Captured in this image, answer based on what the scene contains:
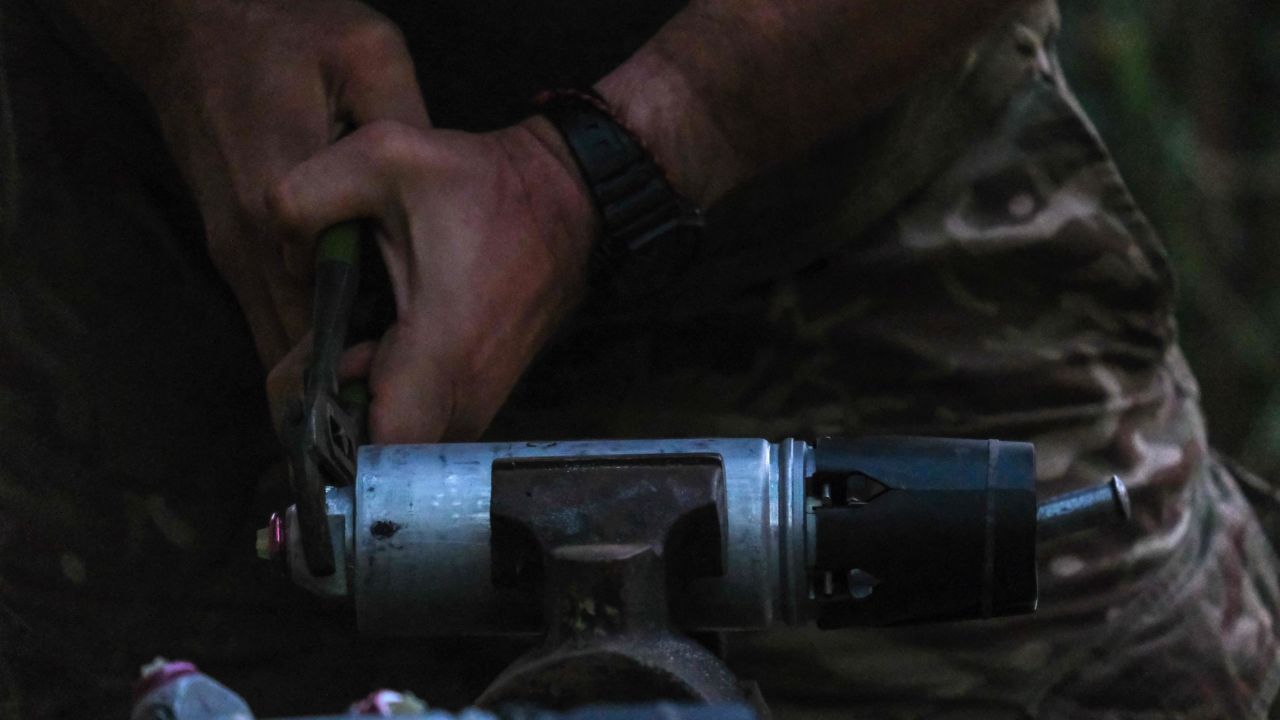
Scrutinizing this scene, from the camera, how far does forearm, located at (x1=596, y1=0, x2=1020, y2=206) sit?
104 cm

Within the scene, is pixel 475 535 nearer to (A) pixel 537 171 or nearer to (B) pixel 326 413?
(B) pixel 326 413

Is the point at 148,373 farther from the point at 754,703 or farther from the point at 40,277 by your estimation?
the point at 754,703

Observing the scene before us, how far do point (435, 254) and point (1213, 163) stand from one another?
1.99 metres

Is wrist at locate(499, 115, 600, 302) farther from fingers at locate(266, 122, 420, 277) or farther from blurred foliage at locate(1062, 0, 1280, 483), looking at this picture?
blurred foliage at locate(1062, 0, 1280, 483)

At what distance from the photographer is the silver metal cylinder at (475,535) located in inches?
30.4

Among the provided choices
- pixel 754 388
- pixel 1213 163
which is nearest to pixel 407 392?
pixel 754 388

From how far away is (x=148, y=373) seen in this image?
1.24 meters

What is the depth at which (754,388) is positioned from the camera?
4.16 feet

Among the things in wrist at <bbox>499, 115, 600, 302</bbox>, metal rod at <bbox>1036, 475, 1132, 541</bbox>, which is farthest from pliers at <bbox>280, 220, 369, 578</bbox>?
metal rod at <bbox>1036, 475, 1132, 541</bbox>

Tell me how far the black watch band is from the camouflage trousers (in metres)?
0.17

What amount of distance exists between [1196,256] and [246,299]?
1.90 meters

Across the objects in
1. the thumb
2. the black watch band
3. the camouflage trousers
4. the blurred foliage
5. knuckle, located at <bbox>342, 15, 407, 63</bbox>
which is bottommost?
the blurred foliage

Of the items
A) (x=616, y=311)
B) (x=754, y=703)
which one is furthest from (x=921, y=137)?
(x=754, y=703)

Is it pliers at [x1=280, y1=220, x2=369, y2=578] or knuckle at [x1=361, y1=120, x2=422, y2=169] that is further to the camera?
knuckle at [x1=361, y1=120, x2=422, y2=169]
